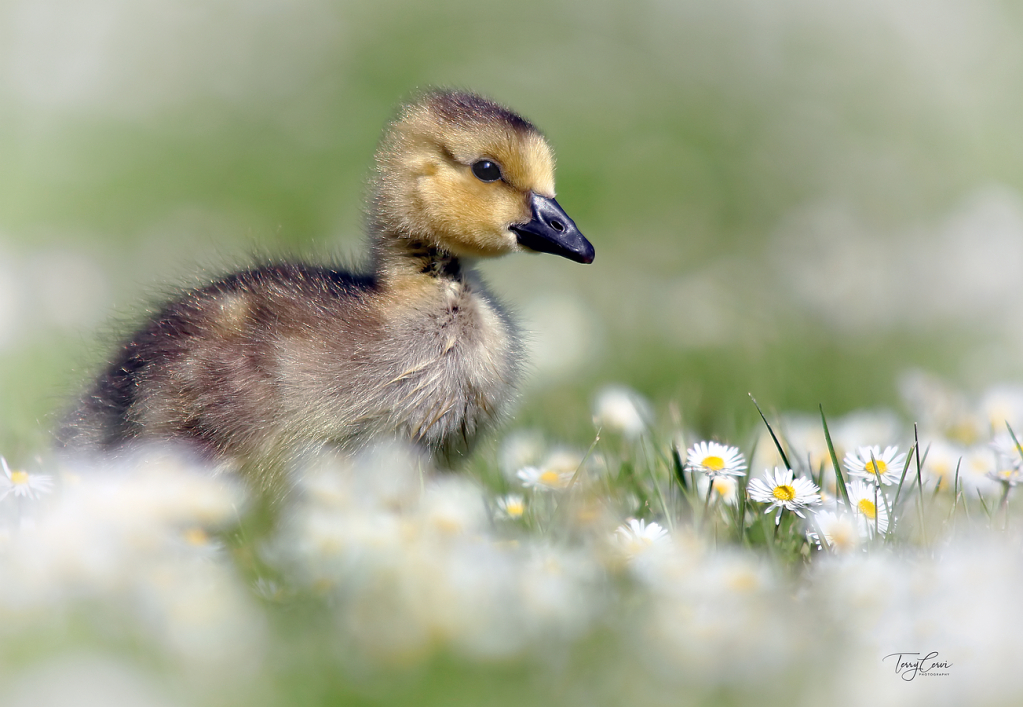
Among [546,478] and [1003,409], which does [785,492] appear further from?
[1003,409]

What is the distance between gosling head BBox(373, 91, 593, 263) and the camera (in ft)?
9.48

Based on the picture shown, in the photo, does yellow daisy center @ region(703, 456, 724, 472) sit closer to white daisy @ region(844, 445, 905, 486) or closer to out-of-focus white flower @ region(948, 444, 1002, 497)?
white daisy @ region(844, 445, 905, 486)

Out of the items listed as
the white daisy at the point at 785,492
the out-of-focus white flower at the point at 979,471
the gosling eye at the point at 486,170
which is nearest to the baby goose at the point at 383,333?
the gosling eye at the point at 486,170

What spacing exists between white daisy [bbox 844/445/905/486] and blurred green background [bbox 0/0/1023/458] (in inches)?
37.4

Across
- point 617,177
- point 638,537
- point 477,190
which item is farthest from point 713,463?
point 617,177

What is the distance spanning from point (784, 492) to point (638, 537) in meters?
0.34

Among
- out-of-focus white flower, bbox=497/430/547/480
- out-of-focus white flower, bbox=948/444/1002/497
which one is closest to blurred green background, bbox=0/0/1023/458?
out-of-focus white flower, bbox=497/430/547/480

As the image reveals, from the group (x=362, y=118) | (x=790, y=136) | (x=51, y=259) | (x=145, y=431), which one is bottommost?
(x=145, y=431)

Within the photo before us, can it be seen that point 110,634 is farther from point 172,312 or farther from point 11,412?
point 11,412

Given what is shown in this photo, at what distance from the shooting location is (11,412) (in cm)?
381

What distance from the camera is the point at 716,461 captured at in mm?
2418

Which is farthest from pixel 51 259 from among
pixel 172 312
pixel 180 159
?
pixel 172 312

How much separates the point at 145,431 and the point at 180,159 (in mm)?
5876

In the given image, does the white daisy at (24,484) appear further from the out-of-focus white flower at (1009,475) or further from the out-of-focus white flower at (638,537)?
the out-of-focus white flower at (1009,475)
